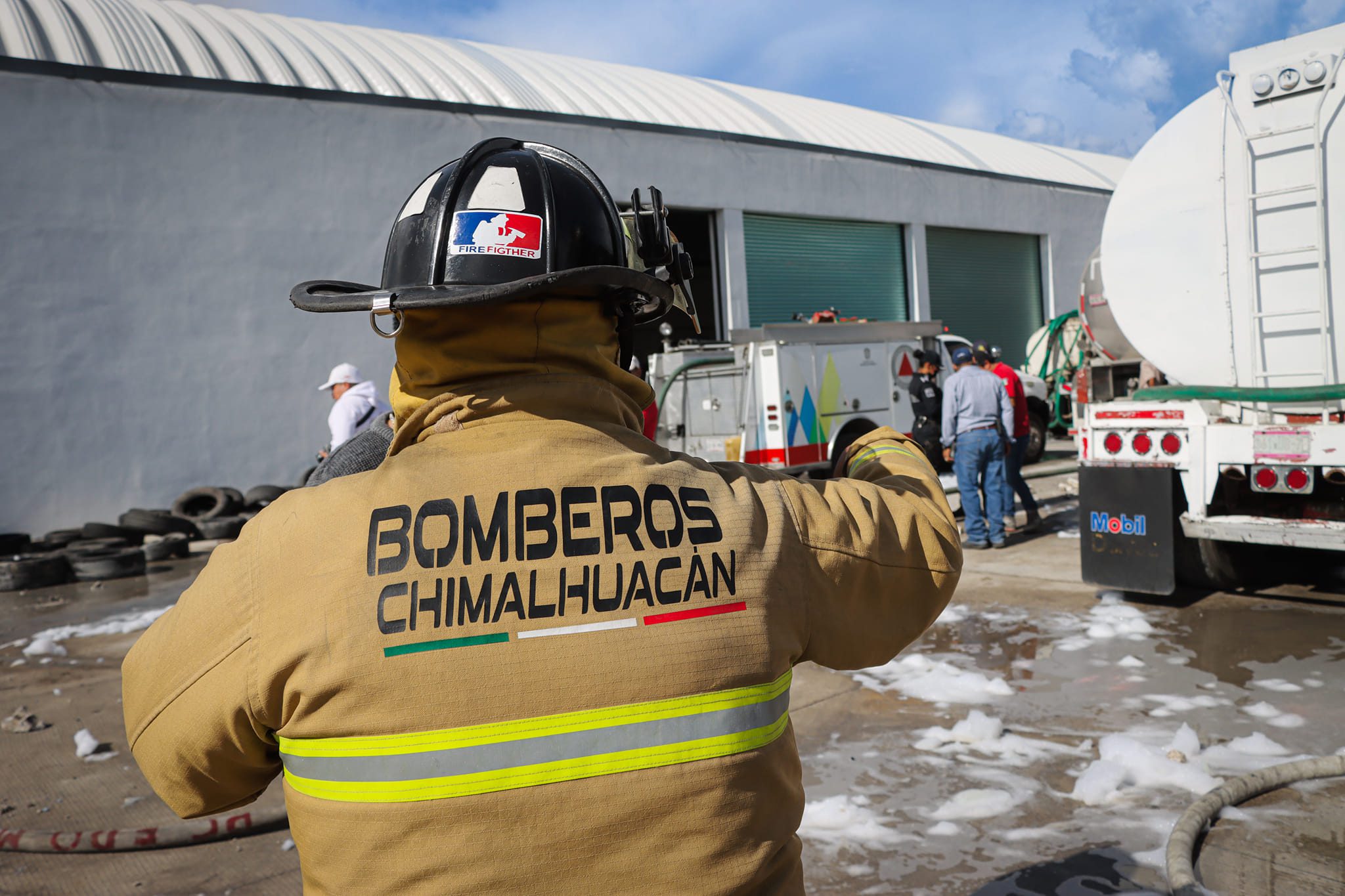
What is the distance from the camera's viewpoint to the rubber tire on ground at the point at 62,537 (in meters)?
11.6

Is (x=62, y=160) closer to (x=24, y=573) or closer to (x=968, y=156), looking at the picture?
(x=24, y=573)

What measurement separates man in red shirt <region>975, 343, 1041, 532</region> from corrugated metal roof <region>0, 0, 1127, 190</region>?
9.41m

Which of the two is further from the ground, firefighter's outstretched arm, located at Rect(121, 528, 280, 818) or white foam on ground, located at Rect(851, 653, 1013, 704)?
firefighter's outstretched arm, located at Rect(121, 528, 280, 818)

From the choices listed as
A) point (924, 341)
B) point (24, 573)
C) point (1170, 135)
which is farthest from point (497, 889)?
point (924, 341)

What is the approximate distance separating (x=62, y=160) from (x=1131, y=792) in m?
13.9

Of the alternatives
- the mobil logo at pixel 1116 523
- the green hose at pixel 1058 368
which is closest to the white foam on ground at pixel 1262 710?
the mobil logo at pixel 1116 523

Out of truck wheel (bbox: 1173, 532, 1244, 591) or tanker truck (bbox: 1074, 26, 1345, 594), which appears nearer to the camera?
tanker truck (bbox: 1074, 26, 1345, 594)

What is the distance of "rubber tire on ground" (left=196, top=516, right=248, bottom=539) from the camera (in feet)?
39.2

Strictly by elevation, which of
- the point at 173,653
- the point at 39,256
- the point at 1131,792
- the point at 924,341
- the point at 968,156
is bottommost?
the point at 1131,792

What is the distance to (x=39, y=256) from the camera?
483 inches

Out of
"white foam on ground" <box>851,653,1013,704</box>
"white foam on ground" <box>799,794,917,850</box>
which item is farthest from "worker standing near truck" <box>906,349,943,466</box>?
"white foam on ground" <box>799,794,917,850</box>

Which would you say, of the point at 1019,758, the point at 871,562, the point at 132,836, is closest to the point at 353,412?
the point at 132,836

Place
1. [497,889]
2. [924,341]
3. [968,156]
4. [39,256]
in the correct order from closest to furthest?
1. [497,889]
2. [39,256]
3. [924,341]
4. [968,156]

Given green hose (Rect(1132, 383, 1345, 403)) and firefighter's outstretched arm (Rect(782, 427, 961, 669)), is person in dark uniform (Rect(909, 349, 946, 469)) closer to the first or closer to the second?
green hose (Rect(1132, 383, 1345, 403))
